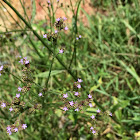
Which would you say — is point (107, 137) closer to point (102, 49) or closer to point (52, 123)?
point (52, 123)

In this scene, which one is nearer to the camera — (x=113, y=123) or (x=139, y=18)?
(x=113, y=123)

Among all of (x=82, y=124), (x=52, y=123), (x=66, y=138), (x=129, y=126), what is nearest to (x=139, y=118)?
(x=129, y=126)

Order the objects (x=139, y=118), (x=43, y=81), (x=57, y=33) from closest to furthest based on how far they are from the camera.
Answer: (x=57, y=33), (x=139, y=118), (x=43, y=81)

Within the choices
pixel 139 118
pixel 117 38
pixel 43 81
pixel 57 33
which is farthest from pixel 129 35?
pixel 57 33

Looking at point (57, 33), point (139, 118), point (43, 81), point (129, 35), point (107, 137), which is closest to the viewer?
point (57, 33)

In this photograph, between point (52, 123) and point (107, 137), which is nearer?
point (107, 137)

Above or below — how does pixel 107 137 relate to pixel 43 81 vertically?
below

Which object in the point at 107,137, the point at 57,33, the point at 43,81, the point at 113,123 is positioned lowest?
the point at 107,137

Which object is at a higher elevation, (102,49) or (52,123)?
(102,49)

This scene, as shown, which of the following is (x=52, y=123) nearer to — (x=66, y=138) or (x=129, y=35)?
(x=66, y=138)
